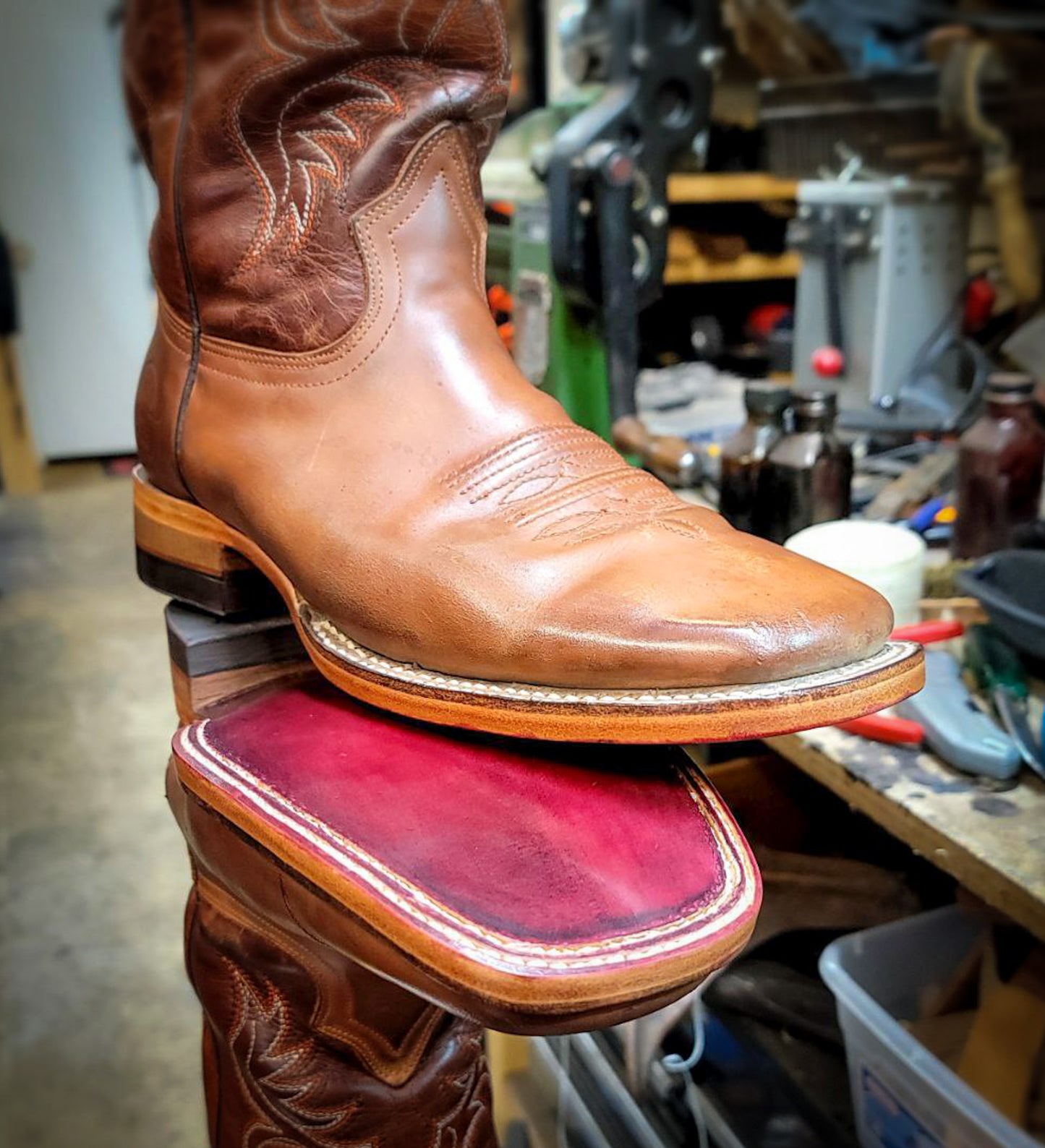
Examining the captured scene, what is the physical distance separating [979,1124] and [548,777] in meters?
0.38

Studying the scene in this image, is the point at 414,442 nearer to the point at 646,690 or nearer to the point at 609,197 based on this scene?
the point at 646,690

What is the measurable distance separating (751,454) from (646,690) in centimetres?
67

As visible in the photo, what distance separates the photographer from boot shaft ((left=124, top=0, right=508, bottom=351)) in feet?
1.44

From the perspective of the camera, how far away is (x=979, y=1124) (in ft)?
1.93

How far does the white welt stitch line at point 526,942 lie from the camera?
33 cm

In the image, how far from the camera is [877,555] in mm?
783

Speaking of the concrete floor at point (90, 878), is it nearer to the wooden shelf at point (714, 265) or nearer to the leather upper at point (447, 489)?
the leather upper at point (447, 489)

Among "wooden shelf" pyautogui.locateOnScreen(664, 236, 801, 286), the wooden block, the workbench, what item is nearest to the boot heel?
the wooden block

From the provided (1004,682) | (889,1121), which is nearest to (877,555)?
(1004,682)

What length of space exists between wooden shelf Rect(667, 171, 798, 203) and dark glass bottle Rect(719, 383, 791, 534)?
2.49 feet

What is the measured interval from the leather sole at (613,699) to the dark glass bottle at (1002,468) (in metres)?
0.60

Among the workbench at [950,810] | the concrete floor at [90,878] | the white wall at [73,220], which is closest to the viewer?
the workbench at [950,810]

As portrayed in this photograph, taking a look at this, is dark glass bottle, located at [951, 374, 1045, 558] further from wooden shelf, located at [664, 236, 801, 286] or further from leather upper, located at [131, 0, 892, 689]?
wooden shelf, located at [664, 236, 801, 286]

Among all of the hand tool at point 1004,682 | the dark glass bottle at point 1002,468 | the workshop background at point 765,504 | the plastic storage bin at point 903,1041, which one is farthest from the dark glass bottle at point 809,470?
the plastic storage bin at point 903,1041
